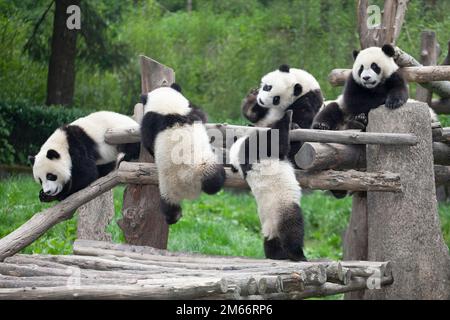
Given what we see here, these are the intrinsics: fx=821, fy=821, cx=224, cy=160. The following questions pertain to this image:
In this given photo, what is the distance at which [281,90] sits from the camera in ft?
19.8

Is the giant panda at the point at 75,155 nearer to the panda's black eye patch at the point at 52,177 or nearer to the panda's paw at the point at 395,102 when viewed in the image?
the panda's black eye patch at the point at 52,177

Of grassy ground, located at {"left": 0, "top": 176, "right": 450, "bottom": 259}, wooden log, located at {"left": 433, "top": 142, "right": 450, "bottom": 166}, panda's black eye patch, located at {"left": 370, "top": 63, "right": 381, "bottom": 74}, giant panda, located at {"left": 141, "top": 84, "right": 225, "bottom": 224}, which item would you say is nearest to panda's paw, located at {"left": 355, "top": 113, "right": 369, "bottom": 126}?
panda's black eye patch, located at {"left": 370, "top": 63, "right": 381, "bottom": 74}

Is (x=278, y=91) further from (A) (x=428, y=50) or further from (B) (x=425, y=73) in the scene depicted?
(A) (x=428, y=50)

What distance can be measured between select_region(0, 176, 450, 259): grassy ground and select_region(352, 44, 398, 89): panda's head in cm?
296

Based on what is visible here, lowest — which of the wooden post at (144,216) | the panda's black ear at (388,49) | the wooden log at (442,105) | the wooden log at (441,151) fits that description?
the wooden post at (144,216)

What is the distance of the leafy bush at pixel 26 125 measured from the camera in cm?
1055

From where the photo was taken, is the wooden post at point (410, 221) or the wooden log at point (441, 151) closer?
the wooden post at point (410, 221)

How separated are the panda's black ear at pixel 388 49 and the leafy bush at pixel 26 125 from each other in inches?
223

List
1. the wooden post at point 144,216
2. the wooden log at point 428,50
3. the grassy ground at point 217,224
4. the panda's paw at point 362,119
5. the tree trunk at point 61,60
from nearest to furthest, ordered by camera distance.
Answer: the panda's paw at point 362,119, the wooden post at point 144,216, the wooden log at point 428,50, the grassy ground at point 217,224, the tree trunk at point 61,60

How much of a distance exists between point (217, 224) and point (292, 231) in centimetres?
410

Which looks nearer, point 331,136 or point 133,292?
point 133,292

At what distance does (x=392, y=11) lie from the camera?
6.31 metres

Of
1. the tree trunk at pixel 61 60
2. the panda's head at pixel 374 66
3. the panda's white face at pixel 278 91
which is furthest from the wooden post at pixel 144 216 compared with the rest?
the tree trunk at pixel 61 60

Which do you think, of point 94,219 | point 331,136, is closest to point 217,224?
point 94,219
